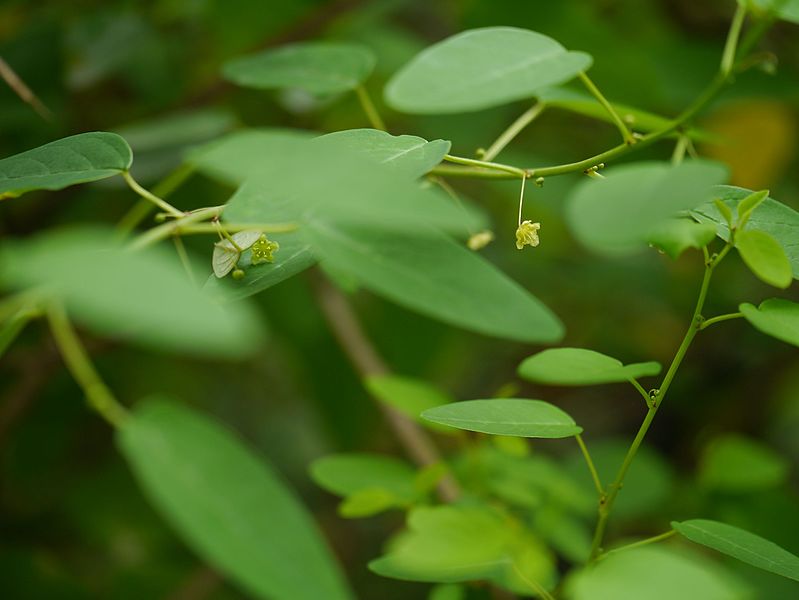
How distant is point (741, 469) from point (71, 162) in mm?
846

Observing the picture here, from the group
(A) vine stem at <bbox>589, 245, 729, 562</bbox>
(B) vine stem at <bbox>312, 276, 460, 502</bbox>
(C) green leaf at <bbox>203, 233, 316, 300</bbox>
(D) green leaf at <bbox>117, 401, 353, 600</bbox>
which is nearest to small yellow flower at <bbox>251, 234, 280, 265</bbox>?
(C) green leaf at <bbox>203, 233, 316, 300</bbox>

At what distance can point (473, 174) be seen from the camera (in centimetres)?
52

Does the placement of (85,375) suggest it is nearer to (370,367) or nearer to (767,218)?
(767,218)

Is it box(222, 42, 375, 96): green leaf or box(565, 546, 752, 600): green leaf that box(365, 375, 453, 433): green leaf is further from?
box(565, 546, 752, 600): green leaf

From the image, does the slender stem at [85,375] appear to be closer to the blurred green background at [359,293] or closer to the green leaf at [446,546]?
the green leaf at [446,546]

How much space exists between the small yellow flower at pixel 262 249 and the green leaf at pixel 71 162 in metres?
0.09

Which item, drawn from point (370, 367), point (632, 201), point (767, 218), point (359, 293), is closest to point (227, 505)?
point (632, 201)

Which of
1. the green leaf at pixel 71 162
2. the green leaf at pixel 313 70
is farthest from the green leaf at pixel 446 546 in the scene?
the green leaf at pixel 313 70

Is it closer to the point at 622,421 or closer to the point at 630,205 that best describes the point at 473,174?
the point at 630,205

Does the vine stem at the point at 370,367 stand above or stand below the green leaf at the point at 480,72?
below

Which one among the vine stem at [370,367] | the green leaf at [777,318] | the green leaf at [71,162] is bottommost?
the vine stem at [370,367]

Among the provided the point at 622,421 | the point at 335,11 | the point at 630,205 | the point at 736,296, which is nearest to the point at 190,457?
the point at 630,205

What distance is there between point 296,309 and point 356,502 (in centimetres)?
74

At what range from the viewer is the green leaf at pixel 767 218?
1.37 ft
